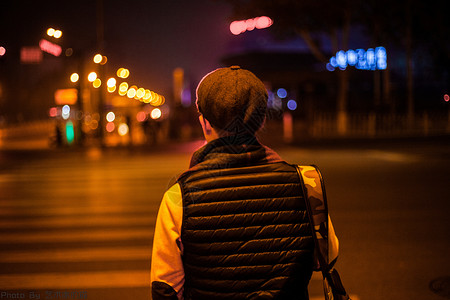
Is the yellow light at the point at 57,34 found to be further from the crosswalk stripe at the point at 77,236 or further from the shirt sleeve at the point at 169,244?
the shirt sleeve at the point at 169,244

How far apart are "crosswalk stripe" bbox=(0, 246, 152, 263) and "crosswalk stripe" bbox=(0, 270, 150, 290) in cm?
52

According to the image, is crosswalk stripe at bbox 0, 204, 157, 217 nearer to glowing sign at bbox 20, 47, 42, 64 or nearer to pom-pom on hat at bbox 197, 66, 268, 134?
pom-pom on hat at bbox 197, 66, 268, 134

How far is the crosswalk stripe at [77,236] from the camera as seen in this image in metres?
7.09

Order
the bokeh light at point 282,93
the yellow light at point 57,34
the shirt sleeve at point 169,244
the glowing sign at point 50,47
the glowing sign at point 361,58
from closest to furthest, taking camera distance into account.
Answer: the shirt sleeve at point 169,244, the glowing sign at point 50,47, the yellow light at point 57,34, the glowing sign at point 361,58, the bokeh light at point 282,93

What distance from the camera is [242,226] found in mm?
2018

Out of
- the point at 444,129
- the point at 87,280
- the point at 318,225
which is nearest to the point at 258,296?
the point at 318,225

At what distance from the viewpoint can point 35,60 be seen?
23.7 meters

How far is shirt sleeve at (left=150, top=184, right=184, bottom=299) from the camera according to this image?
78.7 inches

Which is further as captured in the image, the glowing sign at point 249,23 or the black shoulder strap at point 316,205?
the glowing sign at point 249,23

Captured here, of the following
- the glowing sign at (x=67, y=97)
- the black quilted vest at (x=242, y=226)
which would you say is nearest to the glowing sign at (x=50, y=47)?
the glowing sign at (x=67, y=97)

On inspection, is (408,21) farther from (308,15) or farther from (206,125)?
(206,125)

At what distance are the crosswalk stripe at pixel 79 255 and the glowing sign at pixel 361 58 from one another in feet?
83.7

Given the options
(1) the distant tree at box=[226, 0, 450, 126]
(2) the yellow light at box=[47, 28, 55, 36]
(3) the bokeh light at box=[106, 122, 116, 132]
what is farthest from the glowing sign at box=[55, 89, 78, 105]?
(1) the distant tree at box=[226, 0, 450, 126]

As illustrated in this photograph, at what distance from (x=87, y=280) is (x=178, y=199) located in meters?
3.79
